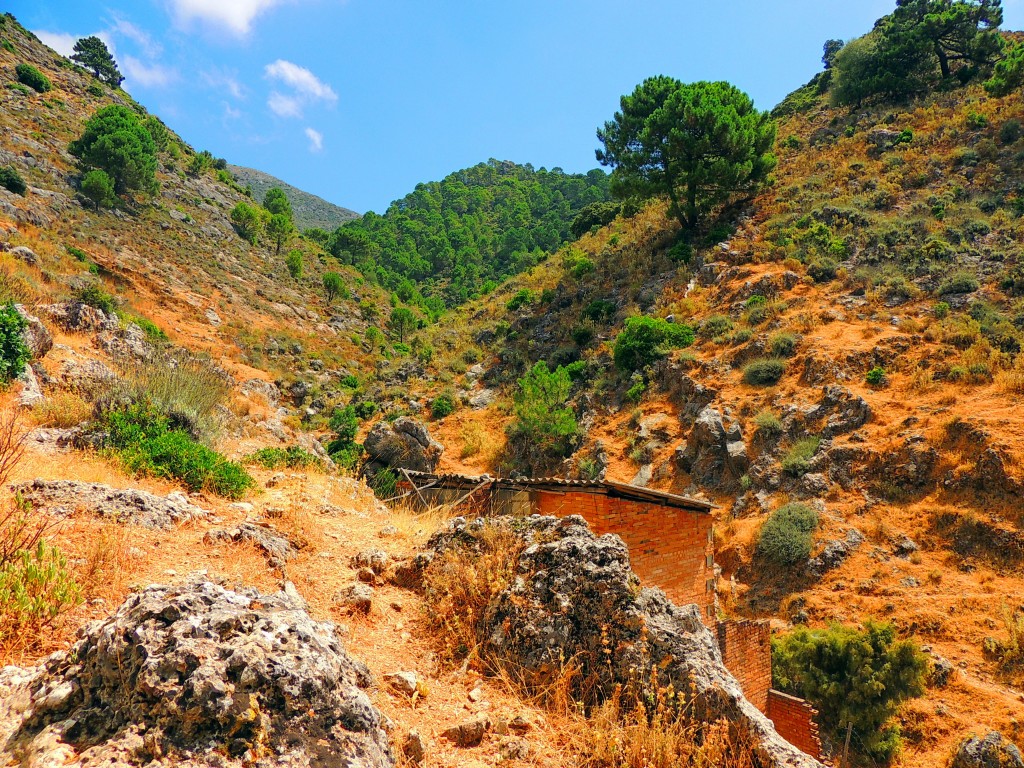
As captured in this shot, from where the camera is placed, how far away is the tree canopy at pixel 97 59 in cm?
5975

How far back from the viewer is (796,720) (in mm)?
9547

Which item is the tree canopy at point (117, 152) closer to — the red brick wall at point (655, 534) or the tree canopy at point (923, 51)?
the red brick wall at point (655, 534)

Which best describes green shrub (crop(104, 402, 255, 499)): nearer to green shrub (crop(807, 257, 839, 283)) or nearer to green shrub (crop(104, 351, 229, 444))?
green shrub (crop(104, 351, 229, 444))

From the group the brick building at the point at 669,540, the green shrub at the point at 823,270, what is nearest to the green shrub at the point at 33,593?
the brick building at the point at 669,540

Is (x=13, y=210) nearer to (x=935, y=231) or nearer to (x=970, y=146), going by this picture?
(x=935, y=231)

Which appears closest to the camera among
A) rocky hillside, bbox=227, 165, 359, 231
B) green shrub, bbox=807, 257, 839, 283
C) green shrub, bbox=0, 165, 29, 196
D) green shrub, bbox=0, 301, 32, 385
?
green shrub, bbox=0, 301, 32, 385

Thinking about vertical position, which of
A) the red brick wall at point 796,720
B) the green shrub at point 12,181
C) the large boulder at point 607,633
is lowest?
the red brick wall at point 796,720

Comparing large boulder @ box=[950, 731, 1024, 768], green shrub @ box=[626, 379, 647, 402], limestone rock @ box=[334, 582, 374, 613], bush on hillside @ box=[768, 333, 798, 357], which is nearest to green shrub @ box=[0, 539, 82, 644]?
limestone rock @ box=[334, 582, 374, 613]

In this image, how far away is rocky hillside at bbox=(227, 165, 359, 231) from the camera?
114525 millimetres

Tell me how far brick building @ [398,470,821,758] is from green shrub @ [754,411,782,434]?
10384mm

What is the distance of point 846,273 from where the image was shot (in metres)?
25.2

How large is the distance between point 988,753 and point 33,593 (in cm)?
1392

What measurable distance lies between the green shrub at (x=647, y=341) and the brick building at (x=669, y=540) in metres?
15.9

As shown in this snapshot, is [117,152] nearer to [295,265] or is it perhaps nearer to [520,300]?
[295,265]
